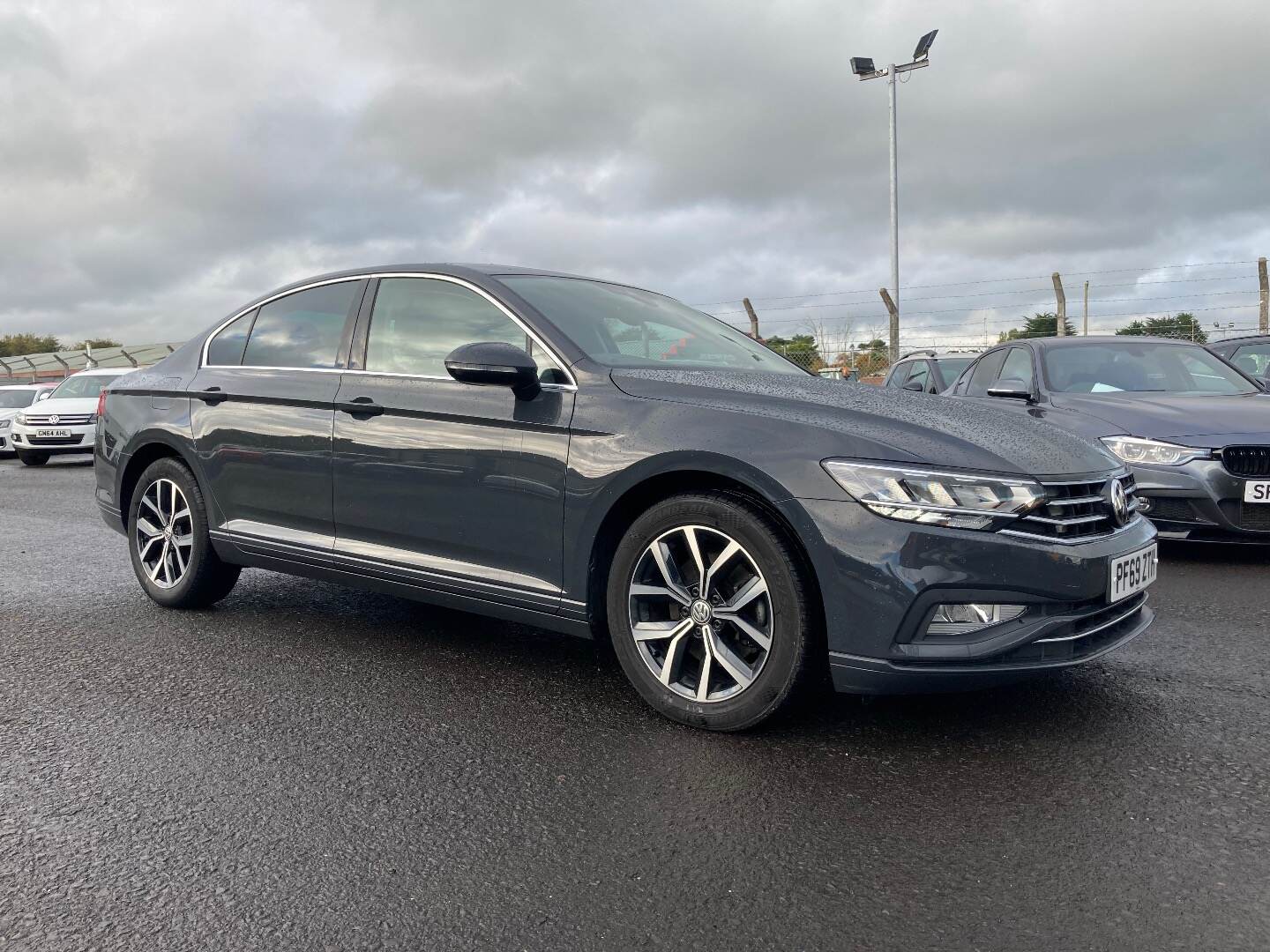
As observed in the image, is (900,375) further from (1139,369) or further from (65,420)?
(65,420)

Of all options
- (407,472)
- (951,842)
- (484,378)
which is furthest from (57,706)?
(951,842)

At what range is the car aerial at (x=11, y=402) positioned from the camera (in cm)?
1914

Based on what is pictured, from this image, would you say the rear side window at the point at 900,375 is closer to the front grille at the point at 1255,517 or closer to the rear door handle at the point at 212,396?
the front grille at the point at 1255,517

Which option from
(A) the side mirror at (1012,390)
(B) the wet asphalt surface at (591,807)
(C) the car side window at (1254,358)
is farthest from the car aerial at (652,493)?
(C) the car side window at (1254,358)

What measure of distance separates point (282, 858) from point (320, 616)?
2674 mm

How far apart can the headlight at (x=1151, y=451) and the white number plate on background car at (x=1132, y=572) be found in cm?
281

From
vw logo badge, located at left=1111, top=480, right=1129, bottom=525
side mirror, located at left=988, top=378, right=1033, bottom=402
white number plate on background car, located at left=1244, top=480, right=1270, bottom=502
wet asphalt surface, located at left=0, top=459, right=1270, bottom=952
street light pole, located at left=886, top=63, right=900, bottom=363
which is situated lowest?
wet asphalt surface, located at left=0, top=459, right=1270, bottom=952

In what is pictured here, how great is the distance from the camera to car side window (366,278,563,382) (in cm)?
404

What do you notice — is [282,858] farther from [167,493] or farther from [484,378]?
[167,493]

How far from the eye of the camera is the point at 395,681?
3.99 meters

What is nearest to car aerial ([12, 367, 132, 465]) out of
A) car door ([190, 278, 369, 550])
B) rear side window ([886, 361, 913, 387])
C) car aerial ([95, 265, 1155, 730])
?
rear side window ([886, 361, 913, 387])

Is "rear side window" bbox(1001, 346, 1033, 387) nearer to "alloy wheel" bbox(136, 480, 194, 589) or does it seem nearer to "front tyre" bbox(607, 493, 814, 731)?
"front tyre" bbox(607, 493, 814, 731)

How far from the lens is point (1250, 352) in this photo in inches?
397

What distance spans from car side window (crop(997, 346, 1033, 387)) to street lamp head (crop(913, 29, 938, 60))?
50.0ft
